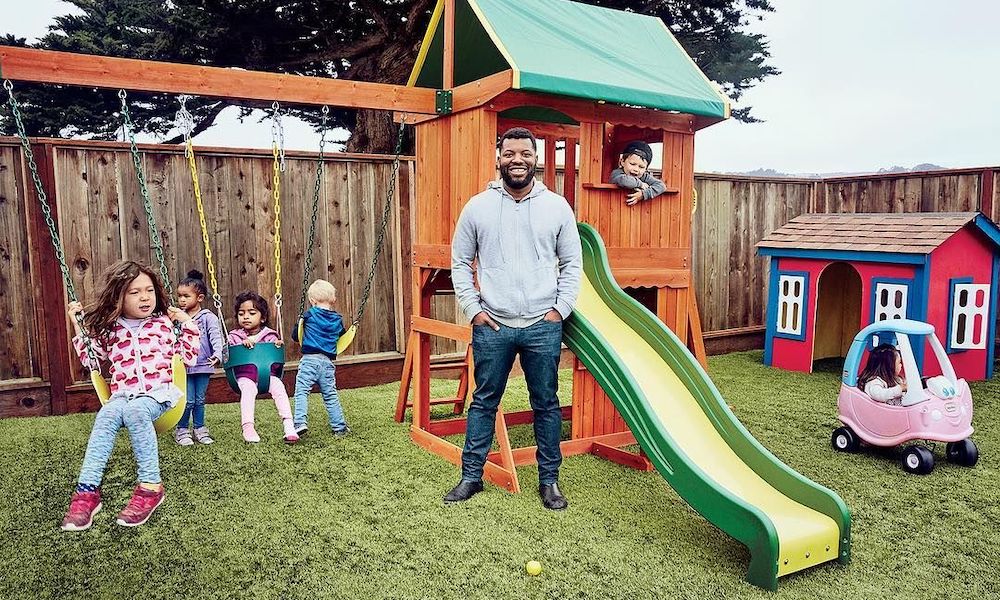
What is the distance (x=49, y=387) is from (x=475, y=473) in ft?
11.9

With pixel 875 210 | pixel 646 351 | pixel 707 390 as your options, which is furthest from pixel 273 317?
pixel 875 210

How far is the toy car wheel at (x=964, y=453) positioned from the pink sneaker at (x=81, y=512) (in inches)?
190

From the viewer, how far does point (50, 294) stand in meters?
5.45

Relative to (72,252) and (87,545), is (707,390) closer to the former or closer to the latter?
(87,545)

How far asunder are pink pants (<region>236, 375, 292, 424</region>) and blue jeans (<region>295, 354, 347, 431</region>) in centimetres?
12

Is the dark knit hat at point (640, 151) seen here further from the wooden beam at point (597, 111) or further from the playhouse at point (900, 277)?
the playhouse at point (900, 277)

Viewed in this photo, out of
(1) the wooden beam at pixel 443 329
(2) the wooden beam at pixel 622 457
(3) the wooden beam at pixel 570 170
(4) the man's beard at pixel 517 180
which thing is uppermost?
(3) the wooden beam at pixel 570 170

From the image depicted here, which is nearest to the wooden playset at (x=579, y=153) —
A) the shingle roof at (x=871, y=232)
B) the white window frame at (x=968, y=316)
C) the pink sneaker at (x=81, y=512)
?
the pink sneaker at (x=81, y=512)

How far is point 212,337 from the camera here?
16.2ft

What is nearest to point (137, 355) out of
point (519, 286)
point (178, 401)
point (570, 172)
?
point (178, 401)

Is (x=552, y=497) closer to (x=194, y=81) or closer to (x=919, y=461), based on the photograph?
(x=919, y=461)

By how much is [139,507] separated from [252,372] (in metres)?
1.40

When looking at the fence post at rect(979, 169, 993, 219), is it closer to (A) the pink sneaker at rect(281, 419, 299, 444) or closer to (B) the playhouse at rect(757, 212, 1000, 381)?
(B) the playhouse at rect(757, 212, 1000, 381)

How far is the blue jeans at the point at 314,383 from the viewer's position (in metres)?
5.08
